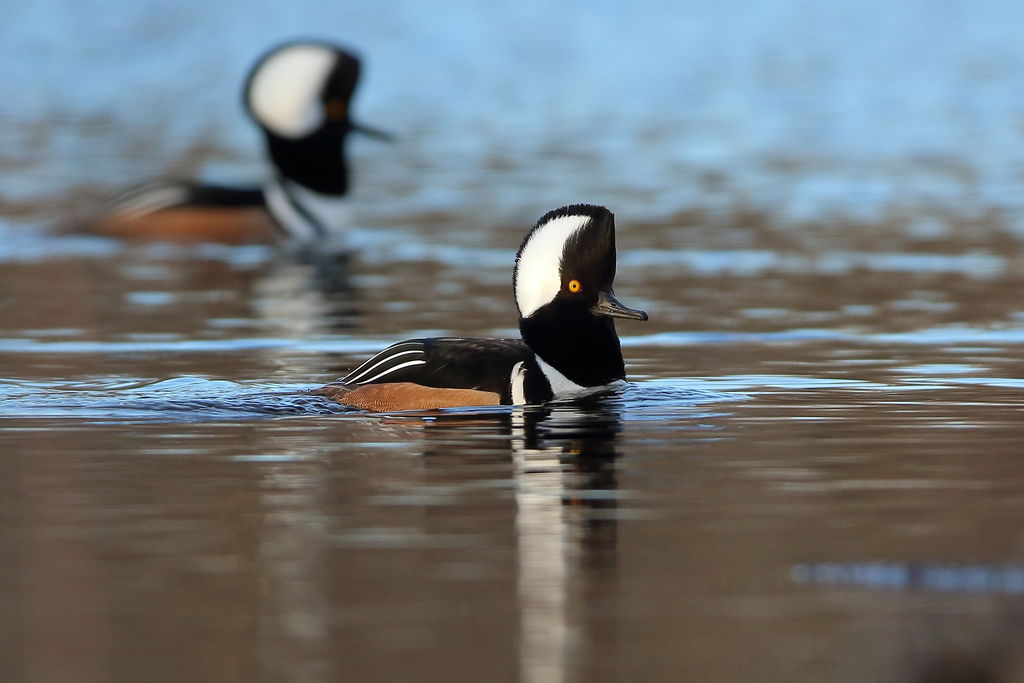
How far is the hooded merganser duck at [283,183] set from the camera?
70.4 feet

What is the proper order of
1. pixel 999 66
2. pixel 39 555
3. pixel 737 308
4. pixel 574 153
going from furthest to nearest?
pixel 999 66 → pixel 574 153 → pixel 737 308 → pixel 39 555

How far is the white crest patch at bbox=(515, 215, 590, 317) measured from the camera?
1130 centimetres

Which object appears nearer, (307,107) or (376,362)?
(376,362)

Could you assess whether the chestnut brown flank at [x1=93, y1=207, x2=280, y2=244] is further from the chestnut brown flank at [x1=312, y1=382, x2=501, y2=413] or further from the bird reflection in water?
the bird reflection in water

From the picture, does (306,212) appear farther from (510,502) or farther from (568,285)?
(510,502)

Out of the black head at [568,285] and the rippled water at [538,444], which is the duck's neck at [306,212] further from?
the black head at [568,285]

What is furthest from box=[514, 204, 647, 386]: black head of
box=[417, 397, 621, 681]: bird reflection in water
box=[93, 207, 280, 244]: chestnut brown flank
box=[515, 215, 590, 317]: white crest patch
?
box=[93, 207, 280, 244]: chestnut brown flank

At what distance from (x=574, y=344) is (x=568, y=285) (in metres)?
0.34

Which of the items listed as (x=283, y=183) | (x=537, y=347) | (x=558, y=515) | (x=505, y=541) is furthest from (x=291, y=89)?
(x=505, y=541)

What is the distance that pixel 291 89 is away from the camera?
21750mm

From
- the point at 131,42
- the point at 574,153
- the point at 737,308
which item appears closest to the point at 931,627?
the point at 737,308

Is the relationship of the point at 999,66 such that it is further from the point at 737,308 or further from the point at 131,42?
the point at 737,308

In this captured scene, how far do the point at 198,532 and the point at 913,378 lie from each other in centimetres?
550

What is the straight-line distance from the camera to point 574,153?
30.9 metres
